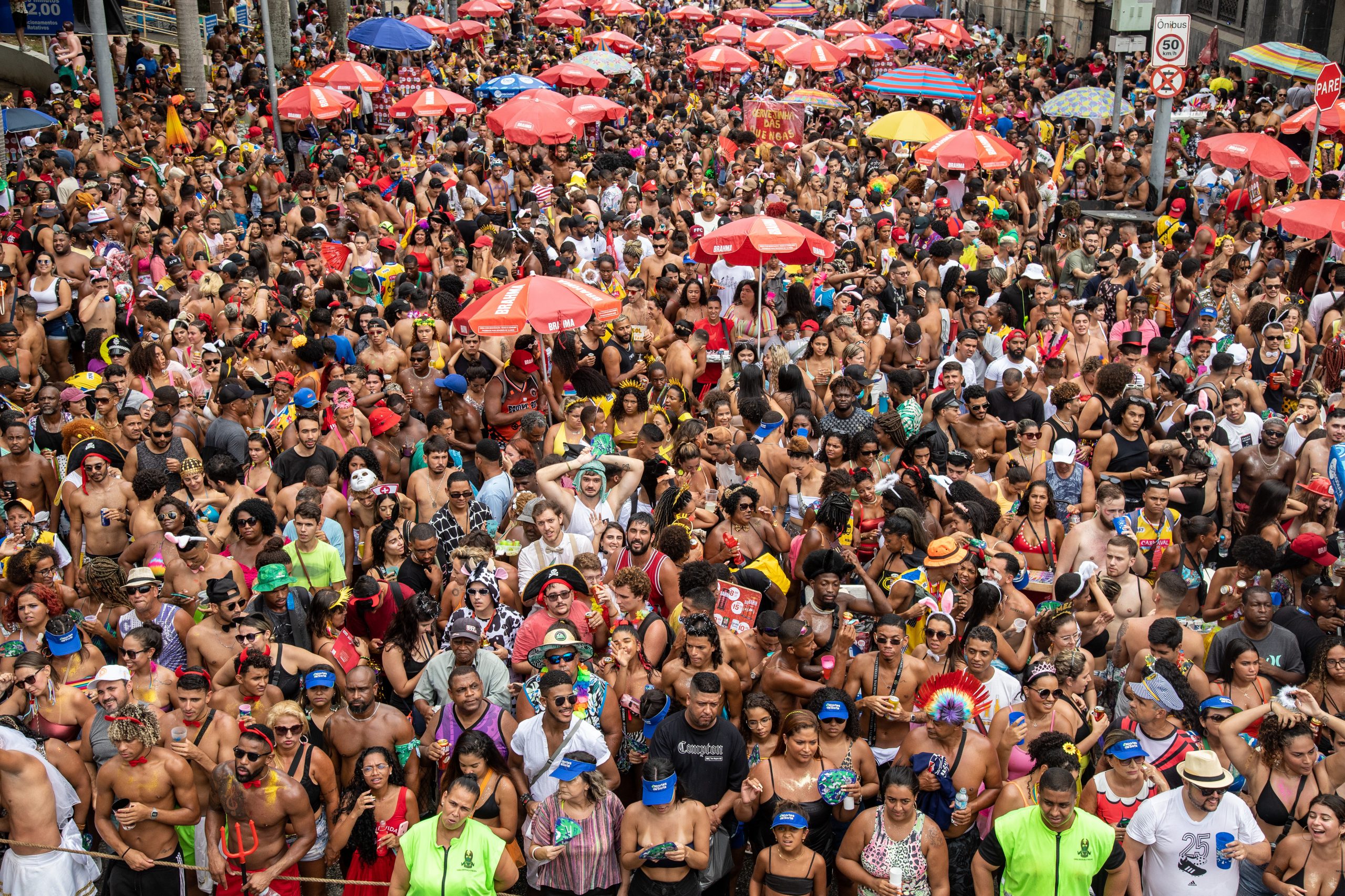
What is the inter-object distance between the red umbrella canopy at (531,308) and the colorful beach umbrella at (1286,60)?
47.3 ft

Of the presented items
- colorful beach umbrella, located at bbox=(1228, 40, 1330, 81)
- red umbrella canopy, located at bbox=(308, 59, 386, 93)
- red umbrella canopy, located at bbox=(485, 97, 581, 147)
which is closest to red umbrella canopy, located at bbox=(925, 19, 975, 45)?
colorful beach umbrella, located at bbox=(1228, 40, 1330, 81)

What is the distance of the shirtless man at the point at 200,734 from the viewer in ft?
19.5

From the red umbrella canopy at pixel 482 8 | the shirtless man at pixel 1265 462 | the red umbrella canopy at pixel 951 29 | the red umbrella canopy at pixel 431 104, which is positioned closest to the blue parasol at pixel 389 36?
the red umbrella canopy at pixel 431 104

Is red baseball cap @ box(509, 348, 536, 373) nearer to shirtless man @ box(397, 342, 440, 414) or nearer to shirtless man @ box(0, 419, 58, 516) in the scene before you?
shirtless man @ box(397, 342, 440, 414)

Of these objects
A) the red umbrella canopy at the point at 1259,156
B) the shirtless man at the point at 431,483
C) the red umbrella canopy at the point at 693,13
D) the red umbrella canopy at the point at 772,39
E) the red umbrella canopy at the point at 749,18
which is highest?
the red umbrella canopy at the point at 1259,156

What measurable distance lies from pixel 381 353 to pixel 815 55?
15.1 metres

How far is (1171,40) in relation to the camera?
1655cm

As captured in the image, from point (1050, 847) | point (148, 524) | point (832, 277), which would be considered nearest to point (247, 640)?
point (148, 524)

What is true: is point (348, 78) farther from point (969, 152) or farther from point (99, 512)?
point (99, 512)

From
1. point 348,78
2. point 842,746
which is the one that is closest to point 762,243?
point 842,746

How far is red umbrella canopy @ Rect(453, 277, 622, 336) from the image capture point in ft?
30.0

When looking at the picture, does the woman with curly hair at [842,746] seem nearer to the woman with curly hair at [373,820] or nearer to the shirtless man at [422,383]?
the woman with curly hair at [373,820]

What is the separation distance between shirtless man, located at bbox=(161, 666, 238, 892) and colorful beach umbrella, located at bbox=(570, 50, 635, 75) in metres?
17.4

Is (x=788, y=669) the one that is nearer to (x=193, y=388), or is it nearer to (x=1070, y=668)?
(x=1070, y=668)
